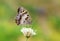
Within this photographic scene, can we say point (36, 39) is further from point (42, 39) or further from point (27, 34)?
point (27, 34)

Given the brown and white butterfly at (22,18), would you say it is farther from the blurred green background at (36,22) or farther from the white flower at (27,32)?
the blurred green background at (36,22)

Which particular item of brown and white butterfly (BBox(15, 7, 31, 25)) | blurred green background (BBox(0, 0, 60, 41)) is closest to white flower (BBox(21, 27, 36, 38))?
brown and white butterfly (BBox(15, 7, 31, 25))

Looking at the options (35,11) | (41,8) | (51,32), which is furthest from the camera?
(41,8)

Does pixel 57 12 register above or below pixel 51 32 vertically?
above

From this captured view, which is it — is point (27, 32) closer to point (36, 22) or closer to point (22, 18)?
point (22, 18)

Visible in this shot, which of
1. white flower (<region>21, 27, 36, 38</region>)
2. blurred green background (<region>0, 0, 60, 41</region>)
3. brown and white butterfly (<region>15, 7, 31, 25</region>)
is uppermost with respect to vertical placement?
blurred green background (<region>0, 0, 60, 41</region>)

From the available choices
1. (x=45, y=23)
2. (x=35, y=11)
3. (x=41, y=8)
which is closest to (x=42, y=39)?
(x=45, y=23)

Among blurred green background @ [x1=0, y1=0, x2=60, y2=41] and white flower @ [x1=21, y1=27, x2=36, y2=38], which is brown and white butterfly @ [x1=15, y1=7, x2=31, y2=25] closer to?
white flower @ [x1=21, y1=27, x2=36, y2=38]

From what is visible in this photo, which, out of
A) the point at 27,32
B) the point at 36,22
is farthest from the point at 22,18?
the point at 36,22
